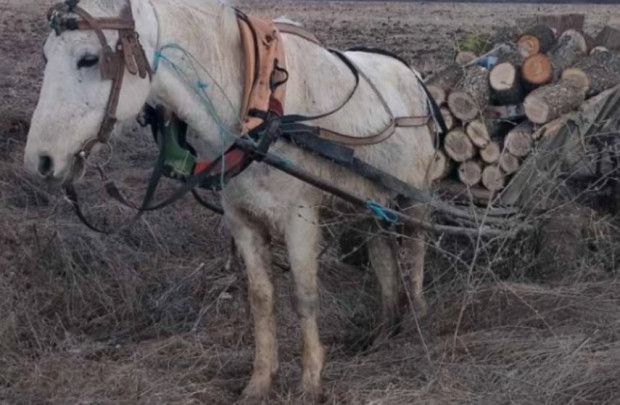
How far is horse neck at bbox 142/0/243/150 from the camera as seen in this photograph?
4074 mm

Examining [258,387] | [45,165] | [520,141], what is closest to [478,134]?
[520,141]

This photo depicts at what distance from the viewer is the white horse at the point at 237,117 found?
3713 millimetres

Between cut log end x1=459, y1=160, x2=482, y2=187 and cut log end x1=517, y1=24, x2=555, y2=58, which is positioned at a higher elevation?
cut log end x1=517, y1=24, x2=555, y2=58

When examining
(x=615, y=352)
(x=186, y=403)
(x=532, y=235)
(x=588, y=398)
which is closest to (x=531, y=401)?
(x=588, y=398)

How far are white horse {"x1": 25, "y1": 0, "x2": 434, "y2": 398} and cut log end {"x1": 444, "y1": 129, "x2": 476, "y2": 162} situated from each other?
857 millimetres

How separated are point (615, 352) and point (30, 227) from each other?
3.72 m

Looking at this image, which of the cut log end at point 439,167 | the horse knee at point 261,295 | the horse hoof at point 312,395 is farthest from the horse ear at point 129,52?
the cut log end at point 439,167

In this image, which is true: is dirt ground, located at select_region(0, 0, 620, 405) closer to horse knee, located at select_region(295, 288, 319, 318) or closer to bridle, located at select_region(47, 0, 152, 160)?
horse knee, located at select_region(295, 288, 319, 318)

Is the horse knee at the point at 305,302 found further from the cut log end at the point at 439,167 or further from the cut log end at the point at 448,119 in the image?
the cut log end at the point at 448,119

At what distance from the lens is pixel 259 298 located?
476 cm

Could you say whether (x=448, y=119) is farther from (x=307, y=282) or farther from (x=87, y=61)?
(x=87, y=61)

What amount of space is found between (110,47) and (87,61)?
0.10 m

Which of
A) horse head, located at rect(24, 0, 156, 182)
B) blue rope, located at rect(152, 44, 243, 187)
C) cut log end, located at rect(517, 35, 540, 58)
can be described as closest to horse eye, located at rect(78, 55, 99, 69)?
horse head, located at rect(24, 0, 156, 182)

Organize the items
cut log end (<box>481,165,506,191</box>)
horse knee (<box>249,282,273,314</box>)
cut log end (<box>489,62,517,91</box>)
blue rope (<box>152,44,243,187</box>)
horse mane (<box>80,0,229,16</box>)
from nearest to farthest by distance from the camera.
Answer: horse mane (<box>80,0,229,16</box>) < blue rope (<box>152,44,243,187</box>) < horse knee (<box>249,282,273,314</box>) < cut log end (<box>481,165,506,191</box>) < cut log end (<box>489,62,517,91</box>)
